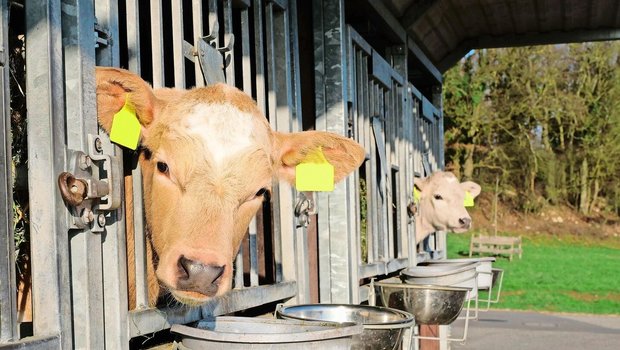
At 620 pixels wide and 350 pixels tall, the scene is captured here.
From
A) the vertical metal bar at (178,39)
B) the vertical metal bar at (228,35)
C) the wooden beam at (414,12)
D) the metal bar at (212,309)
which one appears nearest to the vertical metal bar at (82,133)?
the metal bar at (212,309)

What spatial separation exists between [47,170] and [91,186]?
135 millimetres

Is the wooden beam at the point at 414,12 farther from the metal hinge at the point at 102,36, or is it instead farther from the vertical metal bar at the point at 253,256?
the metal hinge at the point at 102,36

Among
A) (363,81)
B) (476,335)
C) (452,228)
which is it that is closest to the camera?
(363,81)

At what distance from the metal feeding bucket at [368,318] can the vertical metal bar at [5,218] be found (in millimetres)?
1165

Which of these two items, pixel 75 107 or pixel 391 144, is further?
pixel 391 144

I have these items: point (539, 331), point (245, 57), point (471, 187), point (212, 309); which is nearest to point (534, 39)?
point (471, 187)

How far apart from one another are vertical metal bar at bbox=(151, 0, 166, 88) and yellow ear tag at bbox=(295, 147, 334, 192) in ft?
2.22

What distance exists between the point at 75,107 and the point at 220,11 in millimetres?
3661

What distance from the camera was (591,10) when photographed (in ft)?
28.7

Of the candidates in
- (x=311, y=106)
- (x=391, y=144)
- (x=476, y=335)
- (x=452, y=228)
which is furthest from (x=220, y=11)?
(x=476, y=335)

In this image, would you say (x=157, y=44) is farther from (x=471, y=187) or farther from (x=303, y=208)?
(x=471, y=187)

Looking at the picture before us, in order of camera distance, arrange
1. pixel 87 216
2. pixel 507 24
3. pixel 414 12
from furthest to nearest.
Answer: pixel 507 24 → pixel 414 12 → pixel 87 216

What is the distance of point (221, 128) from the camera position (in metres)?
2.81

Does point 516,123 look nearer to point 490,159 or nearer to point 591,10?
point 490,159
